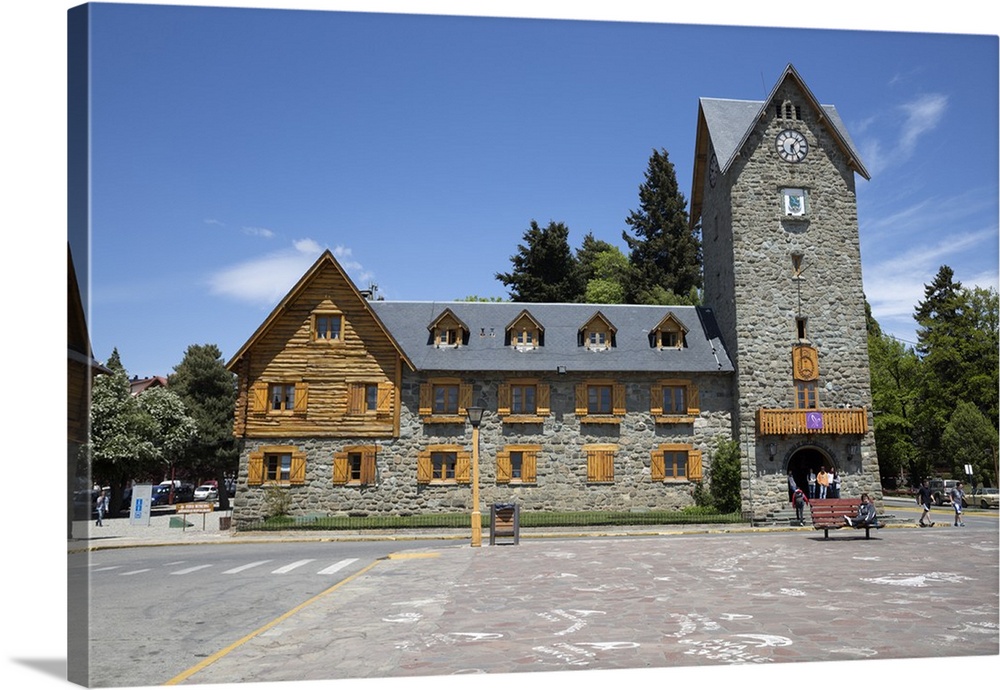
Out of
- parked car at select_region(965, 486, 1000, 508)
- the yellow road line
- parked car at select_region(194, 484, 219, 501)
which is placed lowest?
parked car at select_region(194, 484, 219, 501)

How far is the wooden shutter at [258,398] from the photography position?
32.8m

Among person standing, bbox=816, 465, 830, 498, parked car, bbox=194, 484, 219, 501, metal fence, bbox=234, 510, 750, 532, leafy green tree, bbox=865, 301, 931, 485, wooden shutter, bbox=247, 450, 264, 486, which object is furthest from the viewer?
parked car, bbox=194, 484, 219, 501

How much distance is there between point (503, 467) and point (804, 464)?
45.6 feet

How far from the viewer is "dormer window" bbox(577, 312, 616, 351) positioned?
35.4 m

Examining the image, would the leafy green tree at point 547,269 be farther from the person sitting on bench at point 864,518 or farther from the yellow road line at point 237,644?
the yellow road line at point 237,644

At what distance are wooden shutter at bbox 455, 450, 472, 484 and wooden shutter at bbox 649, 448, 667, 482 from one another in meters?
8.20

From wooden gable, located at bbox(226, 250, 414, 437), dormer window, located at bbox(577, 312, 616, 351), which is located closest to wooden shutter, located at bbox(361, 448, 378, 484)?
wooden gable, located at bbox(226, 250, 414, 437)

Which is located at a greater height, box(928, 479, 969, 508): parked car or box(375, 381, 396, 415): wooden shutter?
box(375, 381, 396, 415): wooden shutter

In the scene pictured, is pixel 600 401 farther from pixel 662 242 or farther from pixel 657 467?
pixel 662 242

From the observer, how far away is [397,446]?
33.2m

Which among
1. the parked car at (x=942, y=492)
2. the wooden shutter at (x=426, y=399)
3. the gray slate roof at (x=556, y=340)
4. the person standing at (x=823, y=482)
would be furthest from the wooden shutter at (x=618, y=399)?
the parked car at (x=942, y=492)

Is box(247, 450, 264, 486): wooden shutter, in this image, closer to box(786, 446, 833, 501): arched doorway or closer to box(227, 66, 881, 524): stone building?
box(227, 66, 881, 524): stone building

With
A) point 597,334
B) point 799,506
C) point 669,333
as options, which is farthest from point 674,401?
point 799,506

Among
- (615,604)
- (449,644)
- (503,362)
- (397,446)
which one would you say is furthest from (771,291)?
(449,644)
